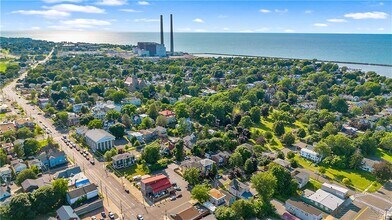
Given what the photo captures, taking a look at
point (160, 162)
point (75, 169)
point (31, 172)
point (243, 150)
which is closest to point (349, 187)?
point (243, 150)

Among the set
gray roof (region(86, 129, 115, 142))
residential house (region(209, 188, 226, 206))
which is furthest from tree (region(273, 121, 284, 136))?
gray roof (region(86, 129, 115, 142))

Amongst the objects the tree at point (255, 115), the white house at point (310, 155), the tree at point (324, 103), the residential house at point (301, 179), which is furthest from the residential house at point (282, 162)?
the tree at point (324, 103)

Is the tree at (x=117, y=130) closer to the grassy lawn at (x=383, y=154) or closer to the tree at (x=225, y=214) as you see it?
the tree at (x=225, y=214)

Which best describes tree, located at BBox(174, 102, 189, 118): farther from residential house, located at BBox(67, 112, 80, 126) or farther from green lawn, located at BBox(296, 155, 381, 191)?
green lawn, located at BBox(296, 155, 381, 191)

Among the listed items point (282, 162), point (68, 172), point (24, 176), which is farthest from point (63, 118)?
point (282, 162)

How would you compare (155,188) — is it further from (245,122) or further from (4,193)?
(245,122)

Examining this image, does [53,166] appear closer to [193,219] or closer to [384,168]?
[193,219]
